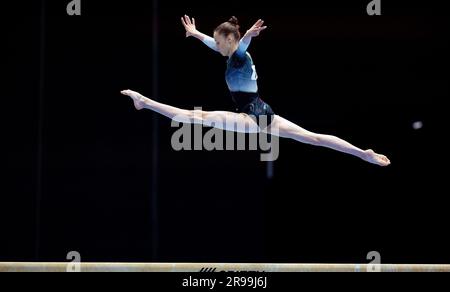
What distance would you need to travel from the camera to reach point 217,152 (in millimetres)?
6898

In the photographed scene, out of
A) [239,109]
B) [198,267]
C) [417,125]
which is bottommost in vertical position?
[198,267]

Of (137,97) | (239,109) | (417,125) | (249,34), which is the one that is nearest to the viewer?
(249,34)

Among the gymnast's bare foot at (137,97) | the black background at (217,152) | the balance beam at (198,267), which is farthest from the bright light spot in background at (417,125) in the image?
the gymnast's bare foot at (137,97)

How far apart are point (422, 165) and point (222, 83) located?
7.63 ft

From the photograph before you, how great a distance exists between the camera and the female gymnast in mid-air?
4539mm

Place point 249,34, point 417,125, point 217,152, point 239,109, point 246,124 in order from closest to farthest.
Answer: point 249,34, point 246,124, point 239,109, point 417,125, point 217,152

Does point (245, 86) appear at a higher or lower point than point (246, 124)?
higher

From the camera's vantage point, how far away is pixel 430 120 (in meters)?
6.64

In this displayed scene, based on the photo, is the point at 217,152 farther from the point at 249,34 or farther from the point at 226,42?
the point at 249,34

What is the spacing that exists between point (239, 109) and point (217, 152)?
85.0 inches

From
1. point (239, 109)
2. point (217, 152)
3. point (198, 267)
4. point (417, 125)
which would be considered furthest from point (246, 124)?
point (417, 125)

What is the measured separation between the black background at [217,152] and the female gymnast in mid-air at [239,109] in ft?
6.39

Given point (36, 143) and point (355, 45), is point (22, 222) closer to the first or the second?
point (36, 143)

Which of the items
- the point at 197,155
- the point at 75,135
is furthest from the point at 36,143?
the point at 197,155
